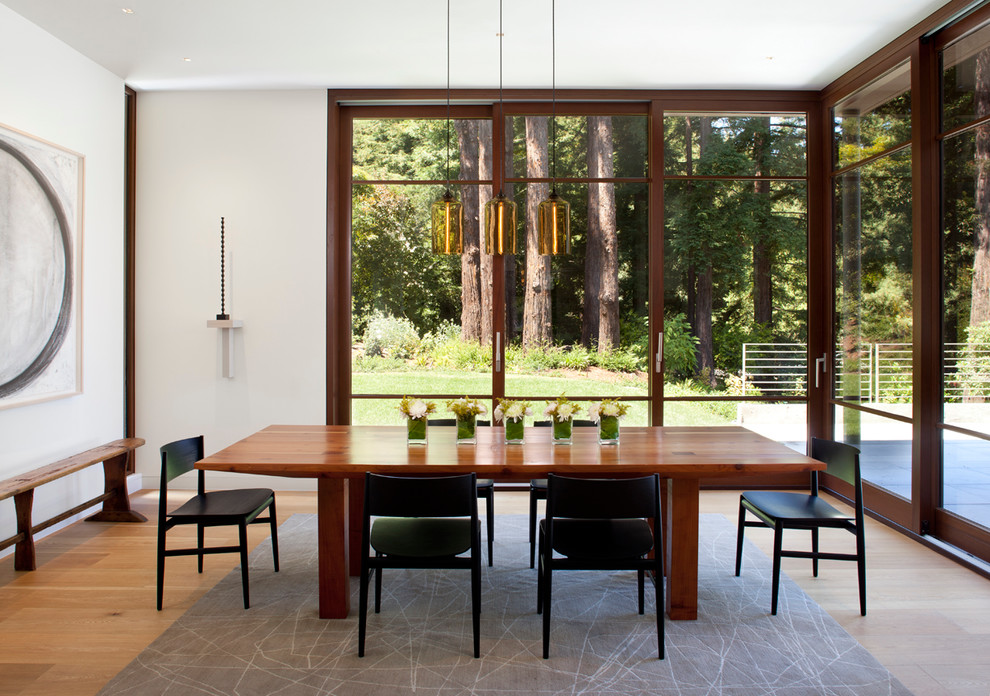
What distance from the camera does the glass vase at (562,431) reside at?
10.3ft

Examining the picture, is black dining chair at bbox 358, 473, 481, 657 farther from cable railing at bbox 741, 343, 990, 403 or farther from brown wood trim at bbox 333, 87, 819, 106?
brown wood trim at bbox 333, 87, 819, 106

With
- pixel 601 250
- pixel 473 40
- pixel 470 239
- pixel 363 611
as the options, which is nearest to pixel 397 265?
pixel 470 239

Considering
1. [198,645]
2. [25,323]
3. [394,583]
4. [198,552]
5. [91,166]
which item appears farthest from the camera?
[91,166]

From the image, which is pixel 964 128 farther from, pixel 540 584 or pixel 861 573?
pixel 540 584

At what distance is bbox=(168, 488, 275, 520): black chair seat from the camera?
2969 millimetres

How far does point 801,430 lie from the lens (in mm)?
5168

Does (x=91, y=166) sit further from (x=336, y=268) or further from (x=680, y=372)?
(x=680, y=372)

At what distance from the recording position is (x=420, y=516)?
2510mm

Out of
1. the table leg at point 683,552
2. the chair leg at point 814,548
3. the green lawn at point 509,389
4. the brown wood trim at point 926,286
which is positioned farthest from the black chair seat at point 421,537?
the brown wood trim at point 926,286

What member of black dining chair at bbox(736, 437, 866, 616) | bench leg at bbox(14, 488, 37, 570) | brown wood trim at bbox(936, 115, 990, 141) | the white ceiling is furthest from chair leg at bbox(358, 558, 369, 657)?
brown wood trim at bbox(936, 115, 990, 141)

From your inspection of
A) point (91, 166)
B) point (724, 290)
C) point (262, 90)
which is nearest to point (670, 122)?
point (724, 290)

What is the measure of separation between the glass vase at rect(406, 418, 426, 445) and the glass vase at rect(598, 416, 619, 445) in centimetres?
84

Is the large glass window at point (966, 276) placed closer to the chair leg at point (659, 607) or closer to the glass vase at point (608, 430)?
the glass vase at point (608, 430)

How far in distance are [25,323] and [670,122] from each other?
456cm
